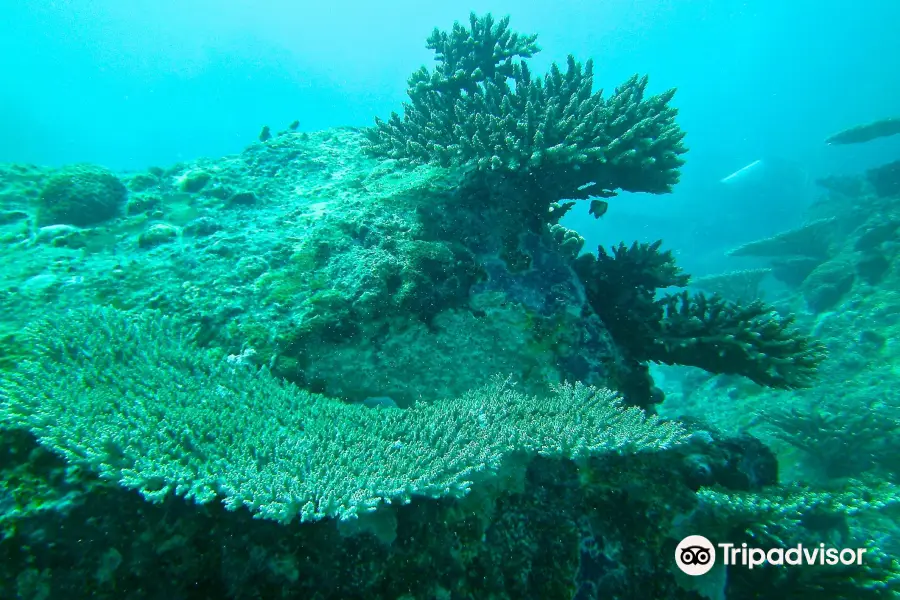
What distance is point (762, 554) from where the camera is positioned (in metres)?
2.85

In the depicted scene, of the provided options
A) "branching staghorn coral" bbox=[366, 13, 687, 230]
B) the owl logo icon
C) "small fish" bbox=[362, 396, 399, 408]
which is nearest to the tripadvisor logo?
the owl logo icon

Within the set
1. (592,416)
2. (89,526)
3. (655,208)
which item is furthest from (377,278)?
(655,208)

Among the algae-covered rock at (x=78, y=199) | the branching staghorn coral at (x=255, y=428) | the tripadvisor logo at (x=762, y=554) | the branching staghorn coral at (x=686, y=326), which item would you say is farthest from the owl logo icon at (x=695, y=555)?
the algae-covered rock at (x=78, y=199)

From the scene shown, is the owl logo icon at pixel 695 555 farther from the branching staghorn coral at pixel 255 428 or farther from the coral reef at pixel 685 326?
the coral reef at pixel 685 326

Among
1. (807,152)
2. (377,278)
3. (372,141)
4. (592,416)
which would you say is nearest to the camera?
(592,416)

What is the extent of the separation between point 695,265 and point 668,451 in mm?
31851

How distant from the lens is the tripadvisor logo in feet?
9.02

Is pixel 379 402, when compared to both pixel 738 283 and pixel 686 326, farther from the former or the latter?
pixel 738 283

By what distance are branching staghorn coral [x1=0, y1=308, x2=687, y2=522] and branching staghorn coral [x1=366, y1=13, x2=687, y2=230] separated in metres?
2.29

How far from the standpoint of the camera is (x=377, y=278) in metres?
3.91

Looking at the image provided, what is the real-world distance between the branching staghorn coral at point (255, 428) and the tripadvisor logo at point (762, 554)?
25.9 inches

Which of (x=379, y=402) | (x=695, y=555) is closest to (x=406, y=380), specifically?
(x=379, y=402)

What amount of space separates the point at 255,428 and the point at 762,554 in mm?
3476

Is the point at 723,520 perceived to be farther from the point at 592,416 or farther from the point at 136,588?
the point at 136,588
